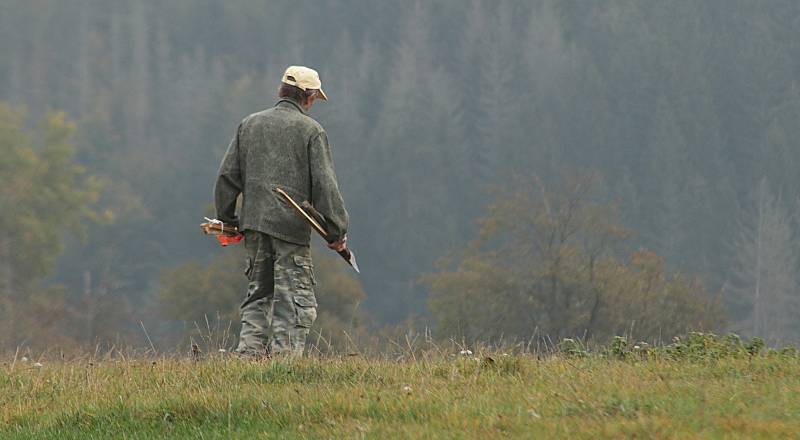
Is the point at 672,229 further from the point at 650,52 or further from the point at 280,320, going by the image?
the point at 280,320

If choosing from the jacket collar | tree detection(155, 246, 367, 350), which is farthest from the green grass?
tree detection(155, 246, 367, 350)

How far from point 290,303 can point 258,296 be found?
1.23 feet

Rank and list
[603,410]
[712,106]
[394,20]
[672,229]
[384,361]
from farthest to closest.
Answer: [394,20] < [712,106] < [672,229] < [384,361] < [603,410]

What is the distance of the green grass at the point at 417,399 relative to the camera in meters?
6.05

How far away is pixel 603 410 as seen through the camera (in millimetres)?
6262

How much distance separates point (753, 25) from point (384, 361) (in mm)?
120663

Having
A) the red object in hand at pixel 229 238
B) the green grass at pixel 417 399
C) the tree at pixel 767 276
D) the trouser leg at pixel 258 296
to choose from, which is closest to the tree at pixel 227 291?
the tree at pixel 767 276

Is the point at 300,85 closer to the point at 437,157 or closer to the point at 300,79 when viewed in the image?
the point at 300,79

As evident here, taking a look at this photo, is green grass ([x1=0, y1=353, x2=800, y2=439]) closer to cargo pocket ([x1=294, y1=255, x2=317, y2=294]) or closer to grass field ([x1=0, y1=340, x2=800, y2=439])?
grass field ([x1=0, y1=340, x2=800, y2=439])

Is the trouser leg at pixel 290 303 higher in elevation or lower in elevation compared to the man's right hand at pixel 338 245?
lower

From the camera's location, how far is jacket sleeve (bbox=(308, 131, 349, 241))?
934 centimetres

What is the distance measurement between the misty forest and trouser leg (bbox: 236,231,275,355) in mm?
44980

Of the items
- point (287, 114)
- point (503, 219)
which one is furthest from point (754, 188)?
point (287, 114)

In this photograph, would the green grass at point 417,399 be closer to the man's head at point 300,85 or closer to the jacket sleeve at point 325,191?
the jacket sleeve at point 325,191
